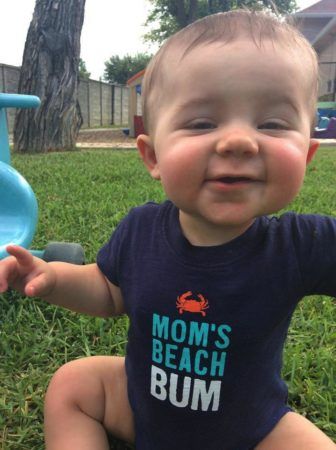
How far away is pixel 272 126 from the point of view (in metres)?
0.91

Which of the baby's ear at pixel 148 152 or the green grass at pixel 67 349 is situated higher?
the baby's ear at pixel 148 152

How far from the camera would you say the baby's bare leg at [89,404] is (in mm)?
1104

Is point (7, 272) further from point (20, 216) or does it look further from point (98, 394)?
point (20, 216)

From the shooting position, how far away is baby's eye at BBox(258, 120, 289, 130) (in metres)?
0.90

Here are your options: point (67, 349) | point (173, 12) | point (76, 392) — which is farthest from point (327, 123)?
point (173, 12)

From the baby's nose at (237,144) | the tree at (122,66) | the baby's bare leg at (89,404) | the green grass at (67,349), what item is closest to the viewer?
the baby's nose at (237,144)

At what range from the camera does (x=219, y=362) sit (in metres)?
1.01

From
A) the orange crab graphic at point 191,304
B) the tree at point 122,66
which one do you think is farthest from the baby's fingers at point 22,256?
the tree at point 122,66

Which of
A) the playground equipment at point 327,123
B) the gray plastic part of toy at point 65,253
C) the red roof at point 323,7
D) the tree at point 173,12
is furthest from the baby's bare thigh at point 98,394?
the tree at point 173,12

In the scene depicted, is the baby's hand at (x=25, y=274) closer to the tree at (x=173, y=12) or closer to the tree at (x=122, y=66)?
the tree at (x=173, y=12)

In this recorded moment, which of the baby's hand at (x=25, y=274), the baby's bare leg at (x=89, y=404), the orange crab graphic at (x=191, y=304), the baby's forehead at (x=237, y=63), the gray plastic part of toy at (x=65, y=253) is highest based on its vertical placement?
the baby's forehead at (x=237, y=63)

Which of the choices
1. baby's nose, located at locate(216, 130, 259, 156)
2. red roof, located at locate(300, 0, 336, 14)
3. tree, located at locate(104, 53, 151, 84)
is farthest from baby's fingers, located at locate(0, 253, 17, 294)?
tree, located at locate(104, 53, 151, 84)

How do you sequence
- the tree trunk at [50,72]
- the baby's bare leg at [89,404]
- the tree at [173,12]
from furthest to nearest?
the tree at [173,12] → the tree trunk at [50,72] → the baby's bare leg at [89,404]

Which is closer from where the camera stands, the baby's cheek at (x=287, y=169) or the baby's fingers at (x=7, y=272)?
the baby's cheek at (x=287, y=169)
